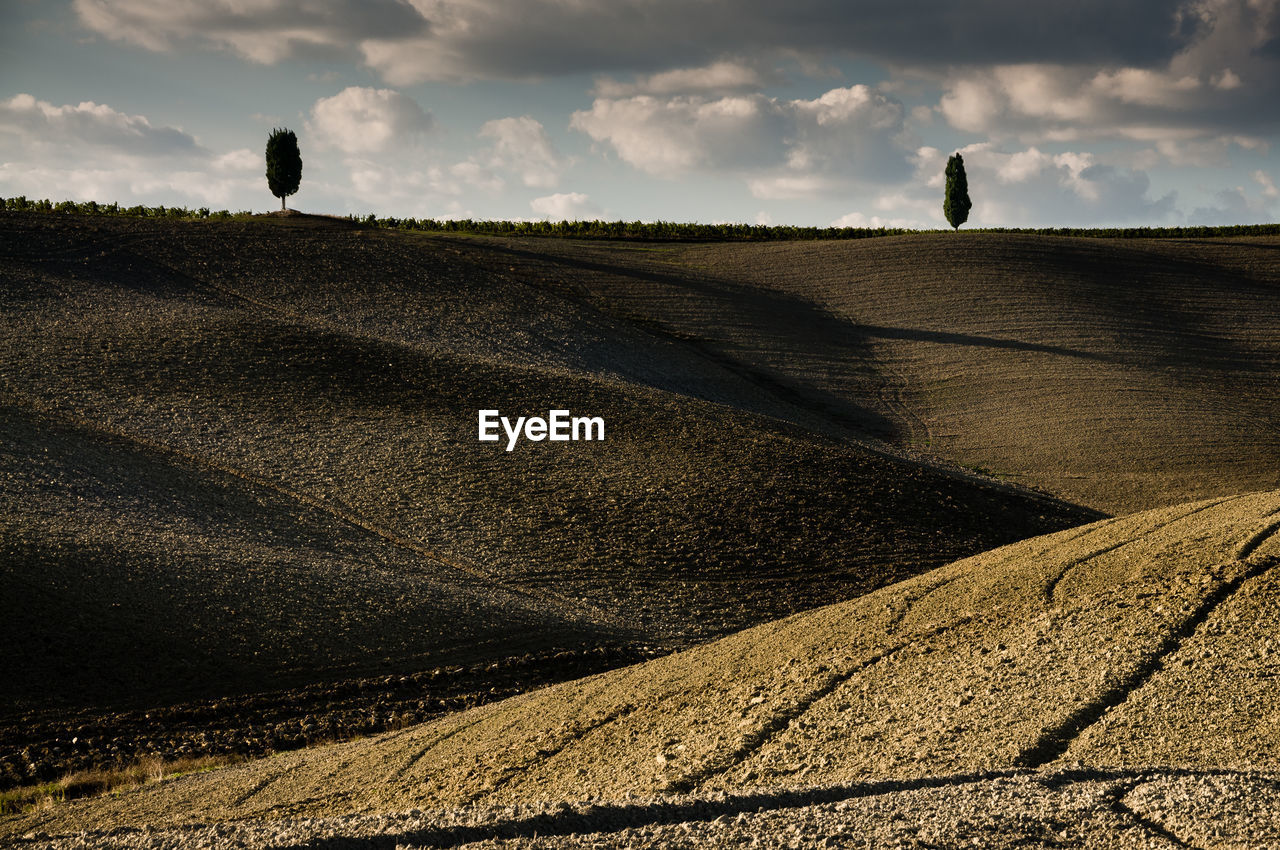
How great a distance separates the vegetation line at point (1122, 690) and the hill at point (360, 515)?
682 cm

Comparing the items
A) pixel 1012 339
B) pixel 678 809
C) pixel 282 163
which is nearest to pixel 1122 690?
pixel 678 809

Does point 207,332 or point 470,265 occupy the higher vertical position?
point 470,265

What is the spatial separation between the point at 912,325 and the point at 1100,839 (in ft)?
114

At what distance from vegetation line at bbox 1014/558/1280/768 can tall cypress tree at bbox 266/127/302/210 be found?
52.0 metres

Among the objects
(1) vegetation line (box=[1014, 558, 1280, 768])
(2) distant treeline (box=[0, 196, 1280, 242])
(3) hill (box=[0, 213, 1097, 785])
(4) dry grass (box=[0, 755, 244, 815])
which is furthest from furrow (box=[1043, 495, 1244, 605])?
(2) distant treeline (box=[0, 196, 1280, 242])

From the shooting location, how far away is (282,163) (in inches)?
2092

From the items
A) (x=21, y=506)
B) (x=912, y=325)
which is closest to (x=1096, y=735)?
(x=21, y=506)

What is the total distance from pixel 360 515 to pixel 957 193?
54.5m

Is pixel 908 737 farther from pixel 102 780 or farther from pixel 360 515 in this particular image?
pixel 360 515

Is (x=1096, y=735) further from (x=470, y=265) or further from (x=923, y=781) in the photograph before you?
(x=470, y=265)

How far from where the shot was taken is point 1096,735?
662 centimetres

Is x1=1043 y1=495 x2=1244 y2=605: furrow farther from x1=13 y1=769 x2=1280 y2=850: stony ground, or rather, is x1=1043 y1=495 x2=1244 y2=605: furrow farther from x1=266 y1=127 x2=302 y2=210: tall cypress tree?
x1=266 y1=127 x2=302 y2=210: tall cypress tree

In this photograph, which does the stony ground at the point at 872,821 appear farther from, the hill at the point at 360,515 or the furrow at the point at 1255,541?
the hill at the point at 360,515

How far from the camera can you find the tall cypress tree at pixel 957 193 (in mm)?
63188
